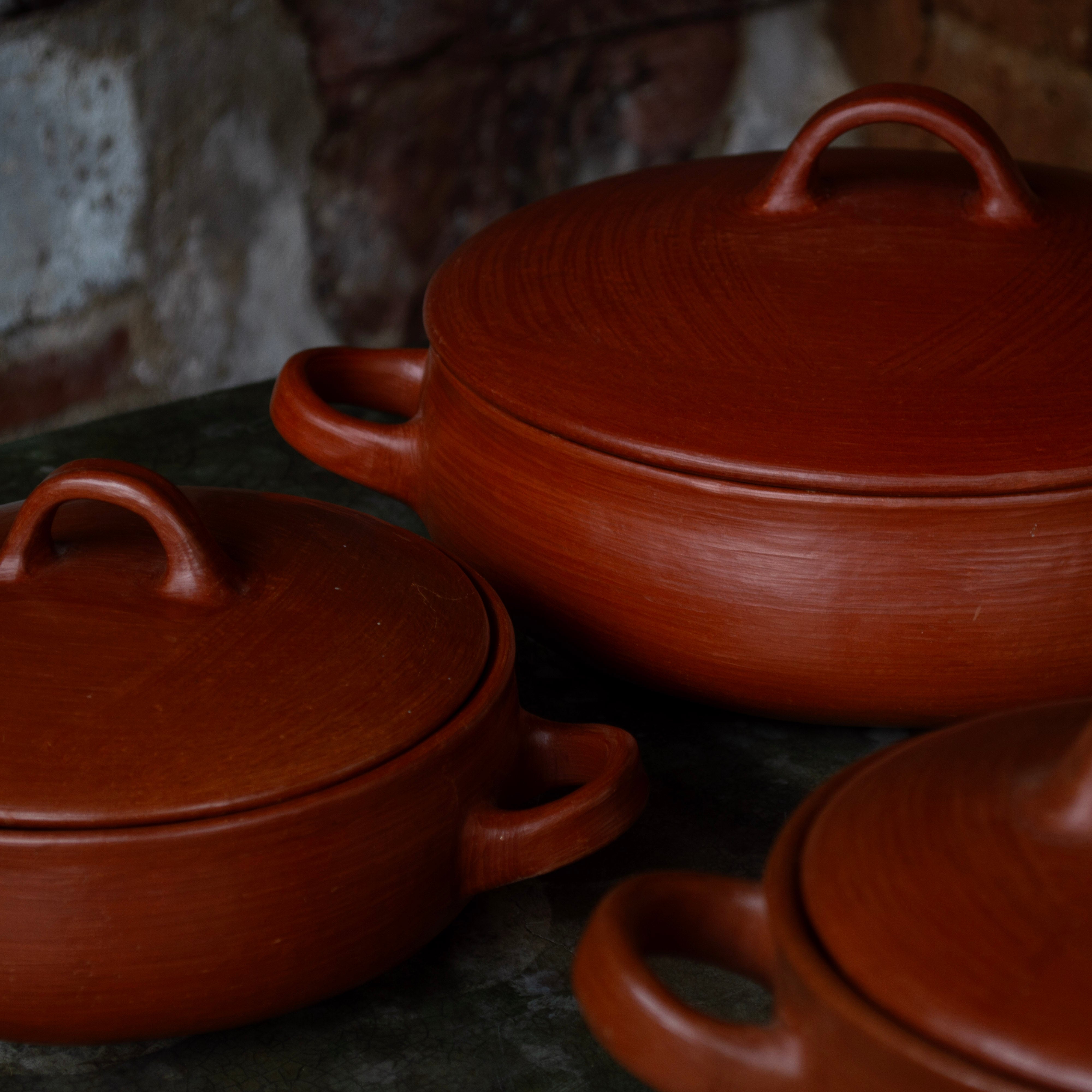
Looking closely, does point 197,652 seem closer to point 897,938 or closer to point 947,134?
point 897,938

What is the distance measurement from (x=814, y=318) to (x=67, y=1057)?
486 millimetres

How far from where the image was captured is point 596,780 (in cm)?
58

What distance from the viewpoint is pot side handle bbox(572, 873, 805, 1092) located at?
0.40 metres

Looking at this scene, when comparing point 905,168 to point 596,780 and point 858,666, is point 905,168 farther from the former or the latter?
point 596,780

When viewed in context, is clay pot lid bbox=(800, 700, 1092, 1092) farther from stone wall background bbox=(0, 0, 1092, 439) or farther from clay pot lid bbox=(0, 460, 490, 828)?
stone wall background bbox=(0, 0, 1092, 439)

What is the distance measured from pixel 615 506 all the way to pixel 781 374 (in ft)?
0.34

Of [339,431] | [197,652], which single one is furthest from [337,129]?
[197,652]

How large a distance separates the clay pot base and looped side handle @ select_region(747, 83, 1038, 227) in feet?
1.88

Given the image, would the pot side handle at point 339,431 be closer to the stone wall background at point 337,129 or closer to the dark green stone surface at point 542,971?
the dark green stone surface at point 542,971

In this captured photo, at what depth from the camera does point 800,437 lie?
618 mm

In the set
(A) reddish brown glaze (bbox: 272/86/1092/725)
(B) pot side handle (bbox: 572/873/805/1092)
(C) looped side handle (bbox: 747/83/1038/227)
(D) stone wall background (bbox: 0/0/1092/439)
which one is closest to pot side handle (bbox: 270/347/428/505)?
(A) reddish brown glaze (bbox: 272/86/1092/725)

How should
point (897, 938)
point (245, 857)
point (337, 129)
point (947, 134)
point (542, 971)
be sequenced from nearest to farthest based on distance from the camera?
point (897, 938)
point (245, 857)
point (542, 971)
point (947, 134)
point (337, 129)

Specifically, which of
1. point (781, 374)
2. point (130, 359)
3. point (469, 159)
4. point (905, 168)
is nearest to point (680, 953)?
Answer: point (781, 374)

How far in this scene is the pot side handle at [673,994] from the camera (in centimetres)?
40
